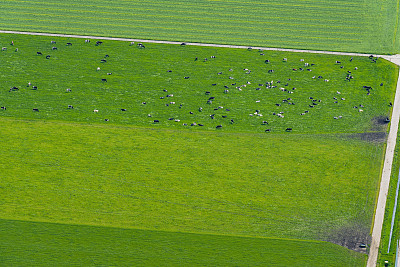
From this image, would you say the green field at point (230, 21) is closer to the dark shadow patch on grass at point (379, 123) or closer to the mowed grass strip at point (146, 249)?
the dark shadow patch on grass at point (379, 123)

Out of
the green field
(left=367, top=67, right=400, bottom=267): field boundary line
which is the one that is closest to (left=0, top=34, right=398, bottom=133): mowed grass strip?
(left=367, top=67, right=400, bottom=267): field boundary line

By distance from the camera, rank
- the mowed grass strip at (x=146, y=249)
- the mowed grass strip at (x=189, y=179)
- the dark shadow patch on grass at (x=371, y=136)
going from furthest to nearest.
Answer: the dark shadow patch on grass at (x=371, y=136)
the mowed grass strip at (x=189, y=179)
the mowed grass strip at (x=146, y=249)

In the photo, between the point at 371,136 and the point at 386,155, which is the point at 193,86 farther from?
the point at 386,155

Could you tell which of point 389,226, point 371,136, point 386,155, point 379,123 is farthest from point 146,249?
point 379,123

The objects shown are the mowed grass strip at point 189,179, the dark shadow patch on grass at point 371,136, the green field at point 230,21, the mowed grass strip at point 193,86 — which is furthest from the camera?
the green field at point 230,21

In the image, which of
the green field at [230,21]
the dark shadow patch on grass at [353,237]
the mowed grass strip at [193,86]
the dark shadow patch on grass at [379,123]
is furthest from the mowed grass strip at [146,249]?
the green field at [230,21]

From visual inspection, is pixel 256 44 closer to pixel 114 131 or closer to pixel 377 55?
pixel 377 55
